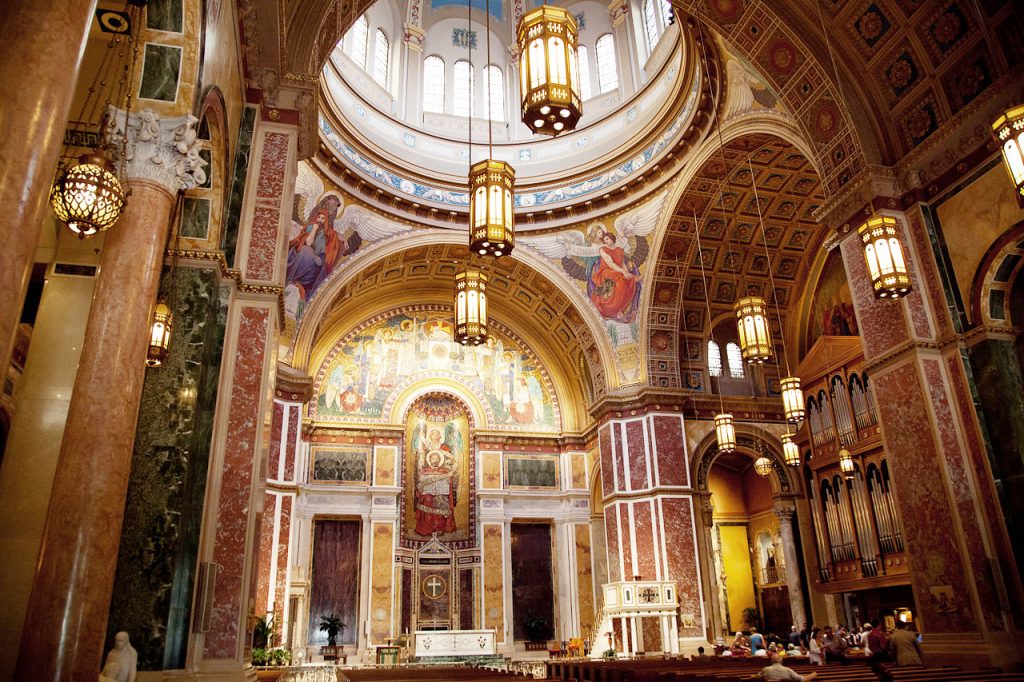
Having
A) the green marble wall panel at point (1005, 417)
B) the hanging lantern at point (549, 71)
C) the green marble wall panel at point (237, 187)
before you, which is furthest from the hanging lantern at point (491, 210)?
the green marble wall panel at point (1005, 417)

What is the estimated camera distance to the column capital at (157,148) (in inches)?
220

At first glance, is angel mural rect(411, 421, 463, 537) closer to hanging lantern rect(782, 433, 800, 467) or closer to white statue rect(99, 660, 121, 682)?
hanging lantern rect(782, 433, 800, 467)

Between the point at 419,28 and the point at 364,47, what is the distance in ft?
6.99

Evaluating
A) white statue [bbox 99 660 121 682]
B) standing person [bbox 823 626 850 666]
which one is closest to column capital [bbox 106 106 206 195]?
white statue [bbox 99 660 121 682]

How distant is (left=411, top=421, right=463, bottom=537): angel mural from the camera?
2092cm

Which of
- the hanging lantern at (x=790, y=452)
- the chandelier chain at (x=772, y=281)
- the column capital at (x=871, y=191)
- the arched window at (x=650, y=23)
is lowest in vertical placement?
the hanging lantern at (x=790, y=452)

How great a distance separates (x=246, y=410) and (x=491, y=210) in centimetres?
381

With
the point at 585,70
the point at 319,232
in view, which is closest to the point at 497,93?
the point at 585,70

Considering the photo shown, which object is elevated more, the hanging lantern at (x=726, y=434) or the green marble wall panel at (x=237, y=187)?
Answer: the green marble wall panel at (x=237, y=187)

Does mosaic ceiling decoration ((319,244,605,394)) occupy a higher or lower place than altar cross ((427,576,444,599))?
higher

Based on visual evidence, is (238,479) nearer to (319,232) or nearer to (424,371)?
(319,232)

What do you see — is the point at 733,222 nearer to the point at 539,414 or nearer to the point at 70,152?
the point at 539,414

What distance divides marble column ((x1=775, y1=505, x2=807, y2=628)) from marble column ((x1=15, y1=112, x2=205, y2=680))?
1677cm

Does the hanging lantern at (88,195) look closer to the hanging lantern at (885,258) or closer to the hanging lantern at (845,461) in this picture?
the hanging lantern at (885,258)
